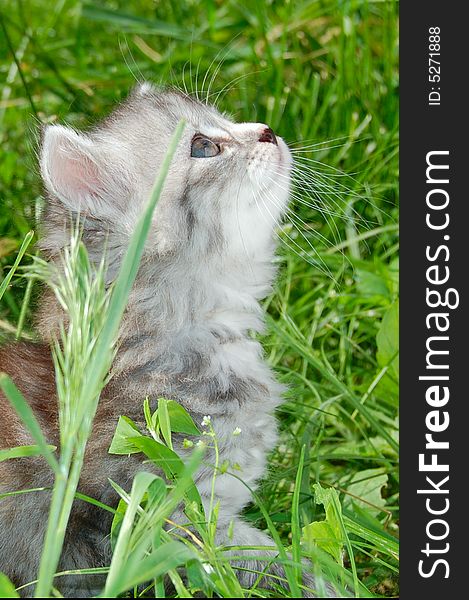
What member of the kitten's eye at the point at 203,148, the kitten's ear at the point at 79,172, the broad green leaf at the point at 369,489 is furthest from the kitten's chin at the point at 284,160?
the broad green leaf at the point at 369,489

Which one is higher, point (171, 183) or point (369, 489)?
point (171, 183)

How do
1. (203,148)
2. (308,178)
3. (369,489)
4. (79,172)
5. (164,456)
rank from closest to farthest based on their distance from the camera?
(164,456)
(79,172)
(203,148)
(369,489)
(308,178)

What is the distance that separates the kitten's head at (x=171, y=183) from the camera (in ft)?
7.27

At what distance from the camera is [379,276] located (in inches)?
124

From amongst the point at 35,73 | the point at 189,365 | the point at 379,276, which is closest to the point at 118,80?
the point at 35,73

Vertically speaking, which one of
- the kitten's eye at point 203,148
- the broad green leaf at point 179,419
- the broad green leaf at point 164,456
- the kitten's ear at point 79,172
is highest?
the kitten's eye at point 203,148

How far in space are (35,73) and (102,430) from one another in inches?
94.0

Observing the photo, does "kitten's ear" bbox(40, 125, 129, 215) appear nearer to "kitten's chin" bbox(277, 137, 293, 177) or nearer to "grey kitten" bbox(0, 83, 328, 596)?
"grey kitten" bbox(0, 83, 328, 596)

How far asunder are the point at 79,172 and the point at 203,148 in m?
0.32

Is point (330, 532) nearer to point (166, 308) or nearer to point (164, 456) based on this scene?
point (164, 456)

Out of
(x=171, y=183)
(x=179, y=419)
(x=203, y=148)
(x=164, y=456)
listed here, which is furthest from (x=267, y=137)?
(x=164, y=456)

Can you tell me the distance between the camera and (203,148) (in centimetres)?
235

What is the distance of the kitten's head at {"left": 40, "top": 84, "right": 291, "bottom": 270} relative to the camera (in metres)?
→ 2.22

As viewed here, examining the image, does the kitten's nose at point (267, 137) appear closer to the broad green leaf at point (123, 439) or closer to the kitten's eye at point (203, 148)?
the kitten's eye at point (203, 148)
